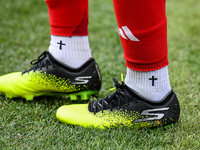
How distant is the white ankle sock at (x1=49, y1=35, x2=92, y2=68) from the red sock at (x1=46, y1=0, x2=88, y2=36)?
3cm

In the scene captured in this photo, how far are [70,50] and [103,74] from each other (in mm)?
554

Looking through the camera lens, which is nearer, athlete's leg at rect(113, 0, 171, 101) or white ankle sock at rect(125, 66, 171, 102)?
athlete's leg at rect(113, 0, 171, 101)

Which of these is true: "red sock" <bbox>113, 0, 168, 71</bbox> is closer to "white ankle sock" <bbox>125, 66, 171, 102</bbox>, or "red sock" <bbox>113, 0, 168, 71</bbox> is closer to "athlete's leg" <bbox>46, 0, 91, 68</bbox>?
"white ankle sock" <bbox>125, 66, 171, 102</bbox>

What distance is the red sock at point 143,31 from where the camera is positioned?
0.83m

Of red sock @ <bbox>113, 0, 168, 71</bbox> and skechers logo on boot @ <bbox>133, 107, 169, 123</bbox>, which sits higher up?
red sock @ <bbox>113, 0, 168, 71</bbox>

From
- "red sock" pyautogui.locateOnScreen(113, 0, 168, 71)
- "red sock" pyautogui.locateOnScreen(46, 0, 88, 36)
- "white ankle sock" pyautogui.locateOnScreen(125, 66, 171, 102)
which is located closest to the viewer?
"red sock" pyautogui.locateOnScreen(113, 0, 168, 71)

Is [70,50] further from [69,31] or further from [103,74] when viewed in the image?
[103,74]

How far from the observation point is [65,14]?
3.84ft

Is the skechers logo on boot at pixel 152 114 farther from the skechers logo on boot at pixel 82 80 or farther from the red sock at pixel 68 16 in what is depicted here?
the red sock at pixel 68 16

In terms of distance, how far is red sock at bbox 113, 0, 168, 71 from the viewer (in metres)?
0.83

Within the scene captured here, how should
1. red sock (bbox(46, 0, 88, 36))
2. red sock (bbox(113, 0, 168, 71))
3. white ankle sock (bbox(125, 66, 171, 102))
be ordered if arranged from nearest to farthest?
1. red sock (bbox(113, 0, 168, 71))
2. white ankle sock (bbox(125, 66, 171, 102))
3. red sock (bbox(46, 0, 88, 36))

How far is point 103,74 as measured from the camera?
174 cm

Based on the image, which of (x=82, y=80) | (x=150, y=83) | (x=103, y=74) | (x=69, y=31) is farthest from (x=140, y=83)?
(x=103, y=74)

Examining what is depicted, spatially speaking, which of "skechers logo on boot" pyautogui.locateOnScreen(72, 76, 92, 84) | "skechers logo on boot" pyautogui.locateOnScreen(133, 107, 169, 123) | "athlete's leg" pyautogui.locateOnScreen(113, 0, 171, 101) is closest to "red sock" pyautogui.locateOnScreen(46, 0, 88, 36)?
"skechers logo on boot" pyautogui.locateOnScreen(72, 76, 92, 84)
